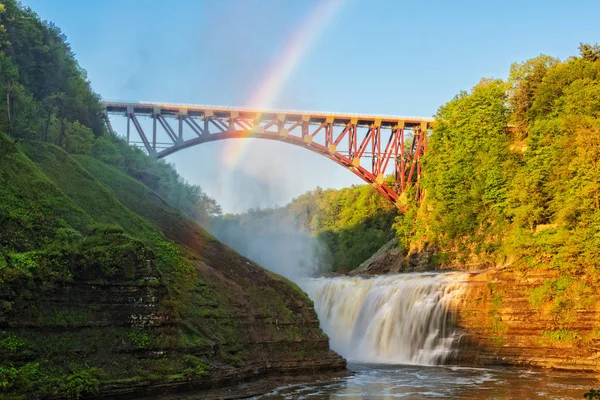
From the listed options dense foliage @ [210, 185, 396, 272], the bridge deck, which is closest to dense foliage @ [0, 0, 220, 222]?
the bridge deck

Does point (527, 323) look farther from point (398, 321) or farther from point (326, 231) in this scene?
point (326, 231)

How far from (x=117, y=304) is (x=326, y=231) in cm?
7687

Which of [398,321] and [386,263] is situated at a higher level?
[386,263]

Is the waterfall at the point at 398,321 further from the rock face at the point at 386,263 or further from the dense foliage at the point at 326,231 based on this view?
the dense foliage at the point at 326,231

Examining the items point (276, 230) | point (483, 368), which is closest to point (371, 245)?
point (276, 230)

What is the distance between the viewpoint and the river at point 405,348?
76.9 feet

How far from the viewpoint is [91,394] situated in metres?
18.8

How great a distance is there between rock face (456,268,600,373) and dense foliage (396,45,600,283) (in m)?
2.04

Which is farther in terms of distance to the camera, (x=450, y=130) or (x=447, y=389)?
(x=450, y=130)

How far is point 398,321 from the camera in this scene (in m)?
36.2

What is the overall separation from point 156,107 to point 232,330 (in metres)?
38.4

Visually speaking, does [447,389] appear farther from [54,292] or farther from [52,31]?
[52,31]

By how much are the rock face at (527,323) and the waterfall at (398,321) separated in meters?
0.93

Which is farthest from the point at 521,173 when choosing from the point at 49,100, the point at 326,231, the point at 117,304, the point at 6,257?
the point at 326,231
